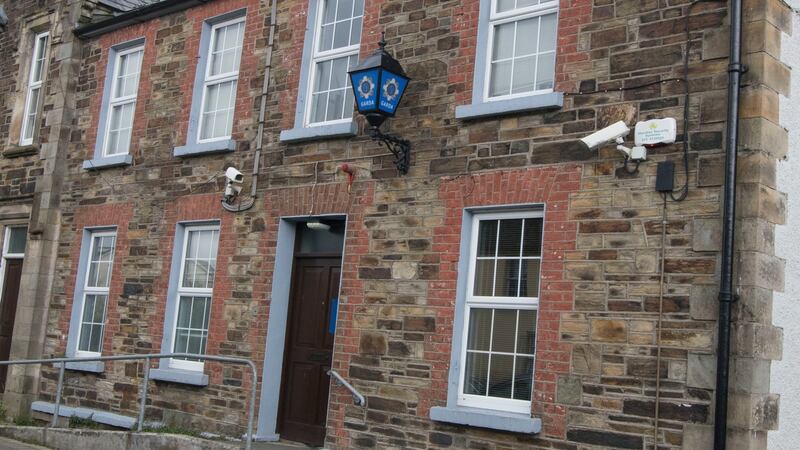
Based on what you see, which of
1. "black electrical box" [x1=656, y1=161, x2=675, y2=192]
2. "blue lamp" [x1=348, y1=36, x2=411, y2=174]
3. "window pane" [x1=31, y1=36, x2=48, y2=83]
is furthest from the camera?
"window pane" [x1=31, y1=36, x2=48, y2=83]

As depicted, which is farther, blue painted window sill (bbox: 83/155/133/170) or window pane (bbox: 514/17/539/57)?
blue painted window sill (bbox: 83/155/133/170)

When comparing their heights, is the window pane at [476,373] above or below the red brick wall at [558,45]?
below

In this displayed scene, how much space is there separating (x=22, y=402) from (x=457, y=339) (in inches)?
310

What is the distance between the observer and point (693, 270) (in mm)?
7129

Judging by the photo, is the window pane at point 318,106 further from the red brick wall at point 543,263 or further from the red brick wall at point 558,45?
the red brick wall at point 543,263

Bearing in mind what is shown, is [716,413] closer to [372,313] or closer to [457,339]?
[457,339]

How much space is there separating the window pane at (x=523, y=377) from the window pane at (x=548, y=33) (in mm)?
2941

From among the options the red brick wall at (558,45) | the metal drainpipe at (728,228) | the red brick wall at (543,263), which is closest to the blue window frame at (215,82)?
the red brick wall at (558,45)

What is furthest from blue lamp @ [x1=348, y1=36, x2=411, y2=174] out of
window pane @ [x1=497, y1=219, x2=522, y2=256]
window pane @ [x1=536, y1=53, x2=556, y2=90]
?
window pane @ [x1=536, y1=53, x2=556, y2=90]

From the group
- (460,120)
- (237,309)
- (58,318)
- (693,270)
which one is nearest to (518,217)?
(460,120)

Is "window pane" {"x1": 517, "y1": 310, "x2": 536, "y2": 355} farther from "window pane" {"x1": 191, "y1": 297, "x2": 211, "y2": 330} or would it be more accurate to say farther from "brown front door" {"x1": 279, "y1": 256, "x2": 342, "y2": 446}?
"window pane" {"x1": 191, "y1": 297, "x2": 211, "y2": 330}

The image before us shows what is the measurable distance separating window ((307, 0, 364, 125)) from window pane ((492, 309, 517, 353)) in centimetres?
311

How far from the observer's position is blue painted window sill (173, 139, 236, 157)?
1123 cm

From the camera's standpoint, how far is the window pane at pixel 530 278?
325 inches
